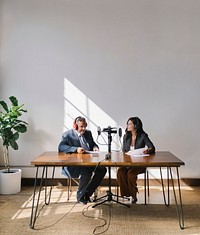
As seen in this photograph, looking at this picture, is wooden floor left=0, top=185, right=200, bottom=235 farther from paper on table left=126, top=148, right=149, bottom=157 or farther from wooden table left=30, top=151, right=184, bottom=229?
paper on table left=126, top=148, right=149, bottom=157

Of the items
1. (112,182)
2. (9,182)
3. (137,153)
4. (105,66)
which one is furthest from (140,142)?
(9,182)

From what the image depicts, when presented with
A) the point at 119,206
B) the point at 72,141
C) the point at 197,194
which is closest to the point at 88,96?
the point at 72,141

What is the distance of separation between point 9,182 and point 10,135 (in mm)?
638

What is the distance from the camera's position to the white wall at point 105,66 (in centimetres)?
461

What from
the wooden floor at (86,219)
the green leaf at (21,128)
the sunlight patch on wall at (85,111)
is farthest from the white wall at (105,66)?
the wooden floor at (86,219)

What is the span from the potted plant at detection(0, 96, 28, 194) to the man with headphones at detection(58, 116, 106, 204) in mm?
861

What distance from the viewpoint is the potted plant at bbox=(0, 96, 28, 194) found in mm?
4211

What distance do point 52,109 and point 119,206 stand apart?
1.84 metres

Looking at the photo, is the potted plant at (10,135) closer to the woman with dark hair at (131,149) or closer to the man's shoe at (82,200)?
the man's shoe at (82,200)

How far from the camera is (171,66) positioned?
15.1 feet

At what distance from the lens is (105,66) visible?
4.66m

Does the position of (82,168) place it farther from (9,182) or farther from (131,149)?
(9,182)

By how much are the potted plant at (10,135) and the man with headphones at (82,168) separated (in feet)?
2.82

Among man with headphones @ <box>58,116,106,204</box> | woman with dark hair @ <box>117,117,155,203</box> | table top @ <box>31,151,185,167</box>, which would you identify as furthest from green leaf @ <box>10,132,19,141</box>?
woman with dark hair @ <box>117,117,155,203</box>
